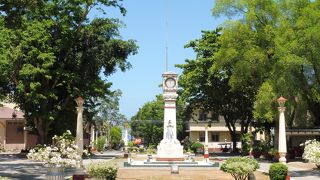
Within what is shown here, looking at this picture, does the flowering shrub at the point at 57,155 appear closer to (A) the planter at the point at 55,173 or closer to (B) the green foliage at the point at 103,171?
(A) the planter at the point at 55,173

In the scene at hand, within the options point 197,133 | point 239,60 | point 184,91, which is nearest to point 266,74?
point 239,60

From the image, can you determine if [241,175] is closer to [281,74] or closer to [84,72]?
[281,74]

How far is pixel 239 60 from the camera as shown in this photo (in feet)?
144

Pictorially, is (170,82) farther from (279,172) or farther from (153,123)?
(153,123)

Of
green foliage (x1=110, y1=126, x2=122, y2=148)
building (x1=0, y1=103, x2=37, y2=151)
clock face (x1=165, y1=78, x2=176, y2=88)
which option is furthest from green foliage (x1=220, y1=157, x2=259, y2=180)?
green foliage (x1=110, y1=126, x2=122, y2=148)

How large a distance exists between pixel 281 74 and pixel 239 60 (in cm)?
678

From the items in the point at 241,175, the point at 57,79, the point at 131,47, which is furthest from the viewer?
the point at 131,47

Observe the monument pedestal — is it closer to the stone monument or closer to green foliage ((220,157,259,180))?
the stone monument

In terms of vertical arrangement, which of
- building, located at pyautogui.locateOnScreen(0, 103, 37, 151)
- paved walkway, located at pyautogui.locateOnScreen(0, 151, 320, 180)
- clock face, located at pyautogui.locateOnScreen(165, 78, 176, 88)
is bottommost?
paved walkway, located at pyautogui.locateOnScreen(0, 151, 320, 180)

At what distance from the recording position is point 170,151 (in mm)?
38938

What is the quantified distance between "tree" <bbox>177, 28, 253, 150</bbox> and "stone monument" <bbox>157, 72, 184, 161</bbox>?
13.4m

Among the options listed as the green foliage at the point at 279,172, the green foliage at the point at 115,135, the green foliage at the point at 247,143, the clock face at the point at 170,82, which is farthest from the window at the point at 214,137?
the green foliage at the point at 279,172

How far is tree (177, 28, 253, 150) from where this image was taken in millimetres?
56406

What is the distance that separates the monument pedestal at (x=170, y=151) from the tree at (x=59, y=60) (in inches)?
412
